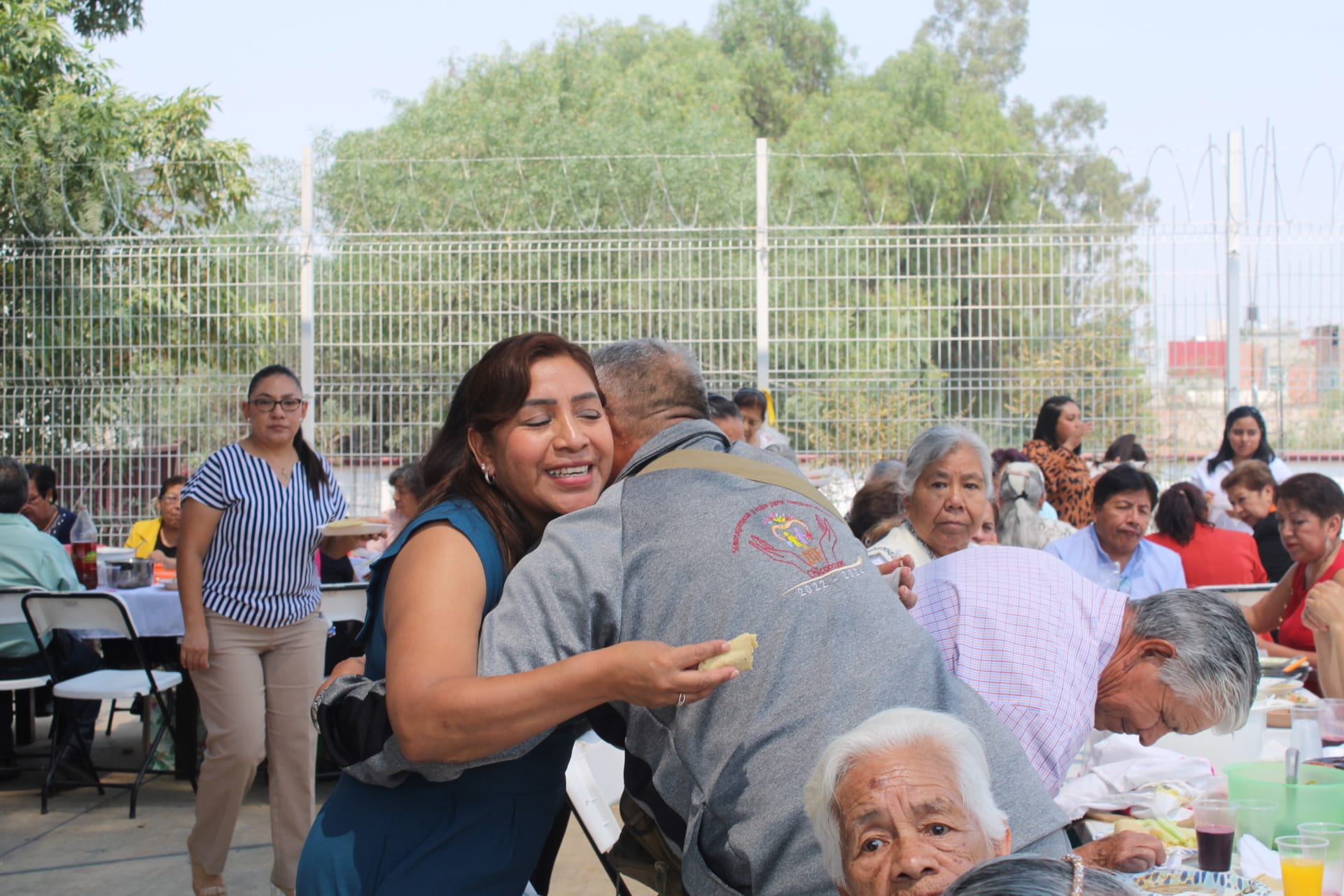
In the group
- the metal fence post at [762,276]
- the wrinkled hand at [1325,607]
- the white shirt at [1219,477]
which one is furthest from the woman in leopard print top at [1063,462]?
the wrinkled hand at [1325,607]

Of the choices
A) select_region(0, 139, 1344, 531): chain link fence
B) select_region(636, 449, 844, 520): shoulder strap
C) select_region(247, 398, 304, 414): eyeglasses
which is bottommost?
select_region(636, 449, 844, 520): shoulder strap

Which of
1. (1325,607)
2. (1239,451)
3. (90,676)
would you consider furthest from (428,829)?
(1239,451)

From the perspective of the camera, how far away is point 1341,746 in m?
3.21

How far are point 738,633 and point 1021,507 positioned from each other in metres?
4.54

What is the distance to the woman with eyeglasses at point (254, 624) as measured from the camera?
4.31m

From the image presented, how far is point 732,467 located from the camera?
1898mm

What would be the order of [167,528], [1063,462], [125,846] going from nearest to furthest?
1. [125,846]
2. [1063,462]
3. [167,528]

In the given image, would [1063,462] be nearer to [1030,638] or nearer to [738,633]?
[1030,638]

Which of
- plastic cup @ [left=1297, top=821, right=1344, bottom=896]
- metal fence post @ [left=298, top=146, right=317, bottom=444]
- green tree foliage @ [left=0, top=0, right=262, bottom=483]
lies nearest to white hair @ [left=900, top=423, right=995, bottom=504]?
plastic cup @ [left=1297, top=821, right=1344, bottom=896]

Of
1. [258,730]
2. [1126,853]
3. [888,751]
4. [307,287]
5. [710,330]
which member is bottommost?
[258,730]

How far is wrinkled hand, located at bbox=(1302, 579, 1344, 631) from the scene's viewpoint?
3514 millimetres

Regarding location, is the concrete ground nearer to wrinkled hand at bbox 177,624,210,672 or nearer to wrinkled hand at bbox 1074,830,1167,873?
wrinkled hand at bbox 177,624,210,672

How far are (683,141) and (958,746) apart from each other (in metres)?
20.8

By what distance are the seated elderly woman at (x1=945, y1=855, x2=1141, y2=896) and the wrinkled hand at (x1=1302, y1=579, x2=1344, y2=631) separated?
271 cm
